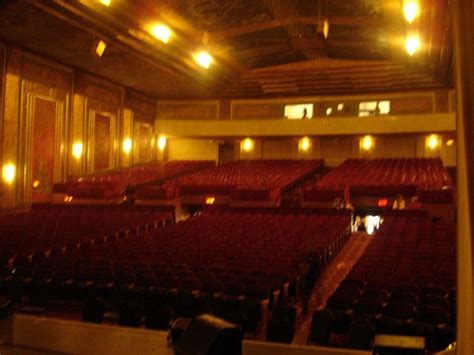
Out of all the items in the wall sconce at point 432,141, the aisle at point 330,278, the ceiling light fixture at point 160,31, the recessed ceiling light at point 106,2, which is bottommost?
the aisle at point 330,278

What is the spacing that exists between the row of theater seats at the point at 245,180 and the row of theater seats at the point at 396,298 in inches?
195

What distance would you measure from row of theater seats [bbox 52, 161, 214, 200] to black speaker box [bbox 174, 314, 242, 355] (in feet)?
30.9

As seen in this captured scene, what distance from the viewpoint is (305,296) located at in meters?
5.74

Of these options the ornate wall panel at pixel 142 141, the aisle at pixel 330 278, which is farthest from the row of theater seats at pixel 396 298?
the ornate wall panel at pixel 142 141

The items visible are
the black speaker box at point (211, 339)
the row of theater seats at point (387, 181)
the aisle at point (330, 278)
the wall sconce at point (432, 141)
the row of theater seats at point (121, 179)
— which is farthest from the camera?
the wall sconce at point (432, 141)

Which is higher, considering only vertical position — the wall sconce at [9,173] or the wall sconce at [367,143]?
the wall sconce at [367,143]

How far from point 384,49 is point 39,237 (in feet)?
30.6

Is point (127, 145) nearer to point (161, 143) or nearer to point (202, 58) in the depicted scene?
point (161, 143)

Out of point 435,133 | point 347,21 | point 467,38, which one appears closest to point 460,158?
point 467,38

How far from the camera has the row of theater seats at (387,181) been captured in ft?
35.7

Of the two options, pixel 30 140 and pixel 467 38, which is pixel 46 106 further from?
pixel 467 38

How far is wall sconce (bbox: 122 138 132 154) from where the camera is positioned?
49.8 ft

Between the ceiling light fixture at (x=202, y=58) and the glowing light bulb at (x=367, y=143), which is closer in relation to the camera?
the ceiling light fixture at (x=202, y=58)

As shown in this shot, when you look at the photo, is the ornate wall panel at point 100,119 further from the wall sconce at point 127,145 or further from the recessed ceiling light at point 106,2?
the recessed ceiling light at point 106,2
